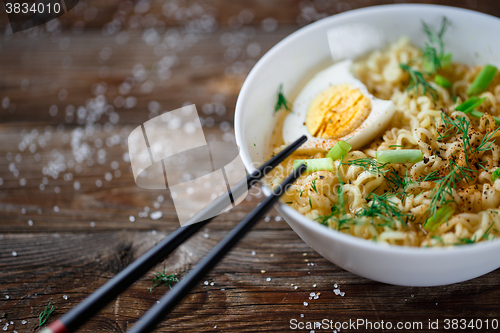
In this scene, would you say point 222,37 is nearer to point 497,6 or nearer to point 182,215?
point 182,215

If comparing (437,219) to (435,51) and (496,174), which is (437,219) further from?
(435,51)

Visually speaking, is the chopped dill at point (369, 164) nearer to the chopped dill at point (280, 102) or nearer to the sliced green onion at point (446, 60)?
the chopped dill at point (280, 102)

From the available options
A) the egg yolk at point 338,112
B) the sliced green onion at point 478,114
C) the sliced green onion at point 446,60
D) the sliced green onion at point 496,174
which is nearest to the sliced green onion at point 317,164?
the egg yolk at point 338,112

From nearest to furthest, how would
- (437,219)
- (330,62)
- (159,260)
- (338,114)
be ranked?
(159,260)
(437,219)
(338,114)
(330,62)

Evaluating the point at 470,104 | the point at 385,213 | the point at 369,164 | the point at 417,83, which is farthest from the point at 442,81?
the point at 385,213

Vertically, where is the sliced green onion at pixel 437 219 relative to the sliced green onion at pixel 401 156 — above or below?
below

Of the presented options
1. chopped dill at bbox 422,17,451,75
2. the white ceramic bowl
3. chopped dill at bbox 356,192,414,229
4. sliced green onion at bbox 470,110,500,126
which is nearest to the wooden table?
the white ceramic bowl

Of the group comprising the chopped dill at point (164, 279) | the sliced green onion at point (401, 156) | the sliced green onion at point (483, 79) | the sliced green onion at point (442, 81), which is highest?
the sliced green onion at point (483, 79)

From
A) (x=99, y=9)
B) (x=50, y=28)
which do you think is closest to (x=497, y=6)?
(x=99, y=9)
